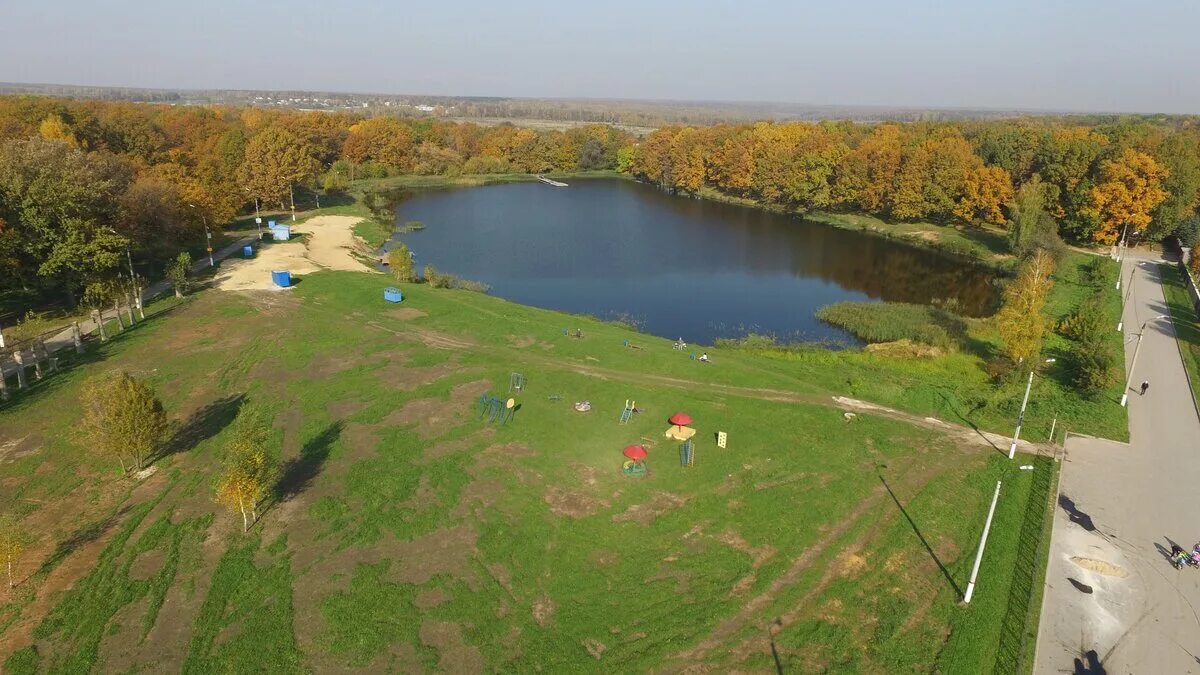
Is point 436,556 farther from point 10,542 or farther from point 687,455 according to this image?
point 10,542

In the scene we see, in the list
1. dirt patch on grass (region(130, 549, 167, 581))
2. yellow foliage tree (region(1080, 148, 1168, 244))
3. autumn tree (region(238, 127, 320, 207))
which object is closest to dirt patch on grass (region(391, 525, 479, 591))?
dirt patch on grass (region(130, 549, 167, 581))

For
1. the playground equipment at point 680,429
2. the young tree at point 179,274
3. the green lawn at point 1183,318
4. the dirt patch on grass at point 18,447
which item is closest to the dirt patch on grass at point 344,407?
the dirt patch on grass at point 18,447

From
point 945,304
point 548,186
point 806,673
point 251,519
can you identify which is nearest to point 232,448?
point 251,519

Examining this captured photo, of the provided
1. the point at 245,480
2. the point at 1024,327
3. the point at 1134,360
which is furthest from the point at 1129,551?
the point at 245,480

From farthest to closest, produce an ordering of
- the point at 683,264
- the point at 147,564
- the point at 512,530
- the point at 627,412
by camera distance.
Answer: the point at 683,264 < the point at 627,412 < the point at 512,530 < the point at 147,564

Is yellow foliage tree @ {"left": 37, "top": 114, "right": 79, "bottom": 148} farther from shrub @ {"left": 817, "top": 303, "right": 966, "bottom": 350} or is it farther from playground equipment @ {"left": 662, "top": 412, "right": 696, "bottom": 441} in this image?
shrub @ {"left": 817, "top": 303, "right": 966, "bottom": 350}
